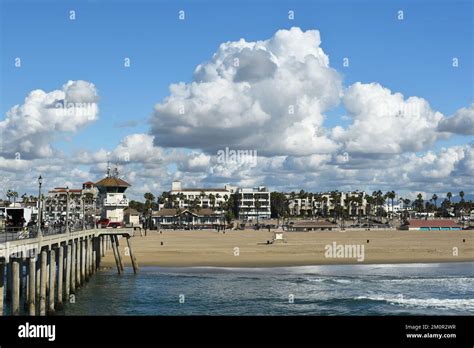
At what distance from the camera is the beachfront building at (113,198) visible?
2571 inches

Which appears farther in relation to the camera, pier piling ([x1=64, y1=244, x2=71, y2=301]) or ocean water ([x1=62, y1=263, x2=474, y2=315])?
pier piling ([x1=64, y1=244, x2=71, y2=301])

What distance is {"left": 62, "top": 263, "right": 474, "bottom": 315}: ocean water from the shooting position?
3300 cm

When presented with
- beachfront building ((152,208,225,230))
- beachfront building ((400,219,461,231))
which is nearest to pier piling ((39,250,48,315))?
beachfront building ((400,219,461,231))

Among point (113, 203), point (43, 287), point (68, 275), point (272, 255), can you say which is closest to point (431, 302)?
point (43, 287)

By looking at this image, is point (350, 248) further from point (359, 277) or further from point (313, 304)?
point (313, 304)

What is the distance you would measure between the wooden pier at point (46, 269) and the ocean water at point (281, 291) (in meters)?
1.05

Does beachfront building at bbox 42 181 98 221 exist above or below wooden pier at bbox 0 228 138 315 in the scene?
above

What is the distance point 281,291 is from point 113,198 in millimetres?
30388

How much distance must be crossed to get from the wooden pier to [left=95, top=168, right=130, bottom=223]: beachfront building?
1018 centimetres

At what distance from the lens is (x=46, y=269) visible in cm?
3250

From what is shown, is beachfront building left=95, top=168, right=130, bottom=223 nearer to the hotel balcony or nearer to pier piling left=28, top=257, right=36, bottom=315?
the hotel balcony
